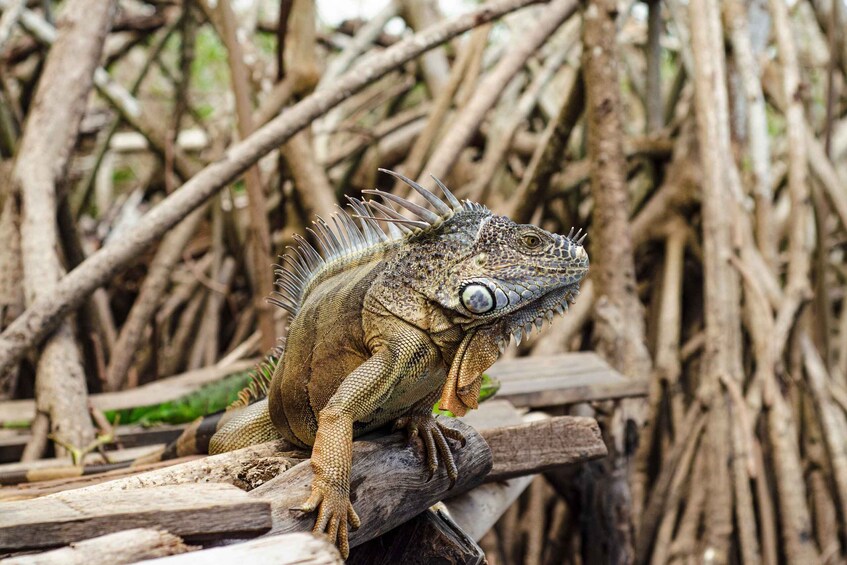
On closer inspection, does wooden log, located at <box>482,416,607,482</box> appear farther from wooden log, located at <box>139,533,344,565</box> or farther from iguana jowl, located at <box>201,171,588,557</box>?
wooden log, located at <box>139,533,344,565</box>

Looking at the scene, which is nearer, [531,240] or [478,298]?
[478,298]

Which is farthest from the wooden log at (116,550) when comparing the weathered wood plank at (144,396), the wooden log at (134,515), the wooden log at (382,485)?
the weathered wood plank at (144,396)

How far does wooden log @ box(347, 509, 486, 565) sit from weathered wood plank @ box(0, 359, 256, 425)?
209 cm

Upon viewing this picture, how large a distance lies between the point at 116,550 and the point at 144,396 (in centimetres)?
335

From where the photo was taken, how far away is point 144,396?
16.4 feet

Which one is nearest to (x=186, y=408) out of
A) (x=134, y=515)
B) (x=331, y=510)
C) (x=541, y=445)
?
(x=541, y=445)

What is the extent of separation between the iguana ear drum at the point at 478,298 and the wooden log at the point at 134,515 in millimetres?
787

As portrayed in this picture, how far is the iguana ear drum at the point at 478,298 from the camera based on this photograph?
2504mm

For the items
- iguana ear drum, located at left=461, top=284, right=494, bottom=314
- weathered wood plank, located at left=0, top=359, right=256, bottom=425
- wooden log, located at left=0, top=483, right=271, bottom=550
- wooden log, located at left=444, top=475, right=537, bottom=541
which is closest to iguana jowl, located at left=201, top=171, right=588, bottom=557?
iguana ear drum, located at left=461, top=284, right=494, bottom=314

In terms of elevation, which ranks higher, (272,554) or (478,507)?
(478,507)

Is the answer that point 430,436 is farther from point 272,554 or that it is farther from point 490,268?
point 272,554

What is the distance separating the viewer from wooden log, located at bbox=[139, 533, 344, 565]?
1.70m

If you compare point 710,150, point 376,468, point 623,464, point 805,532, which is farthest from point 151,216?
point 805,532

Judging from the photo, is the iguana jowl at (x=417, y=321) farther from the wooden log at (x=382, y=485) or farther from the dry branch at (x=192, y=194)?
the dry branch at (x=192, y=194)
